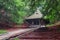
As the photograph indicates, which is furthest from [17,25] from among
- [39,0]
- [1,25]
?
[39,0]

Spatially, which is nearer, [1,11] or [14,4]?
[14,4]

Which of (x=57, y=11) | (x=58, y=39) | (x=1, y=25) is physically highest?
(x=1, y=25)

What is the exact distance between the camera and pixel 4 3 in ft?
62.0

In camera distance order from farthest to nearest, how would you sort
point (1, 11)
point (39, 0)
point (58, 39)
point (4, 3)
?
point (1, 11)
point (4, 3)
point (39, 0)
point (58, 39)

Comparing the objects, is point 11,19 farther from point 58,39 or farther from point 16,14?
point 58,39

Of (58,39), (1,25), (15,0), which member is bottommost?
(58,39)

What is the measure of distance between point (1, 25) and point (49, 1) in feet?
47.7

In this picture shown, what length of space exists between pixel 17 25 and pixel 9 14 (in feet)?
7.17

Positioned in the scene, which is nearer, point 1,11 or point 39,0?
point 39,0

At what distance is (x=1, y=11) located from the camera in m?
20.4

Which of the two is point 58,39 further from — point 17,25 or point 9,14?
point 17,25

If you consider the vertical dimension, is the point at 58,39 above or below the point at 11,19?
below

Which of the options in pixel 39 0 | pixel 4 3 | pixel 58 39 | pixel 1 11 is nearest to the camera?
pixel 58 39

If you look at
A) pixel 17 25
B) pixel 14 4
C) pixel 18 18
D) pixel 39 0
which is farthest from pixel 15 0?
pixel 39 0
